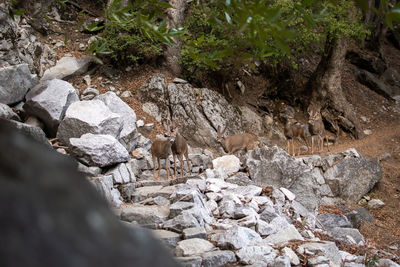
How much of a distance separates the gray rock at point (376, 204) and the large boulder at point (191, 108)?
5.39 meters

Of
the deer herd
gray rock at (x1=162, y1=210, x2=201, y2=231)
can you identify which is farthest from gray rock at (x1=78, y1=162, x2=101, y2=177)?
gray rock at (x1=162, y1=210, x2=201, y2=231)

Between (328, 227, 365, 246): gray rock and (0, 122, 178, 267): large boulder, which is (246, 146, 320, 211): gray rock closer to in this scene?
(328, 227, 365, 246): gray rock

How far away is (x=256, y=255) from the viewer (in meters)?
5.70

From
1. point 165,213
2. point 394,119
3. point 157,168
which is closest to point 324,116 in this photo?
point 394,119

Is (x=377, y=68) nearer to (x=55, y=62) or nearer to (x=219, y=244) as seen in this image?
(x=55, y=62)

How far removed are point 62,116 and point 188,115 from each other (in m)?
5.57

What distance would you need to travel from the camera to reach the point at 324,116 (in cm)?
1938

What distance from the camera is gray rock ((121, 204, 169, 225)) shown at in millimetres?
6656

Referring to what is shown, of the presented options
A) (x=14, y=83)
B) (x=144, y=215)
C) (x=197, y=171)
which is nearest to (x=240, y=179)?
(x=197, y=171)

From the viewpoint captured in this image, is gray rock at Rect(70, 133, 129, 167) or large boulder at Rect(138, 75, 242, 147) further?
large boulder at Rect(138, 75, 242, 147)

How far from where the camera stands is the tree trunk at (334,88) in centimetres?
1862

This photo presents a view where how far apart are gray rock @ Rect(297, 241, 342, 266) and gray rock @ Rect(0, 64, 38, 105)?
8414mm

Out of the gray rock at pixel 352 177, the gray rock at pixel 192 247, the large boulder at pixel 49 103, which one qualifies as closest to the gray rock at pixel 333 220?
the gray rock at pixel 352 177

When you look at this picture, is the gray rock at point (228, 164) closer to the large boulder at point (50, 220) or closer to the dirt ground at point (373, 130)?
the dirt ground at point (373, 130)
